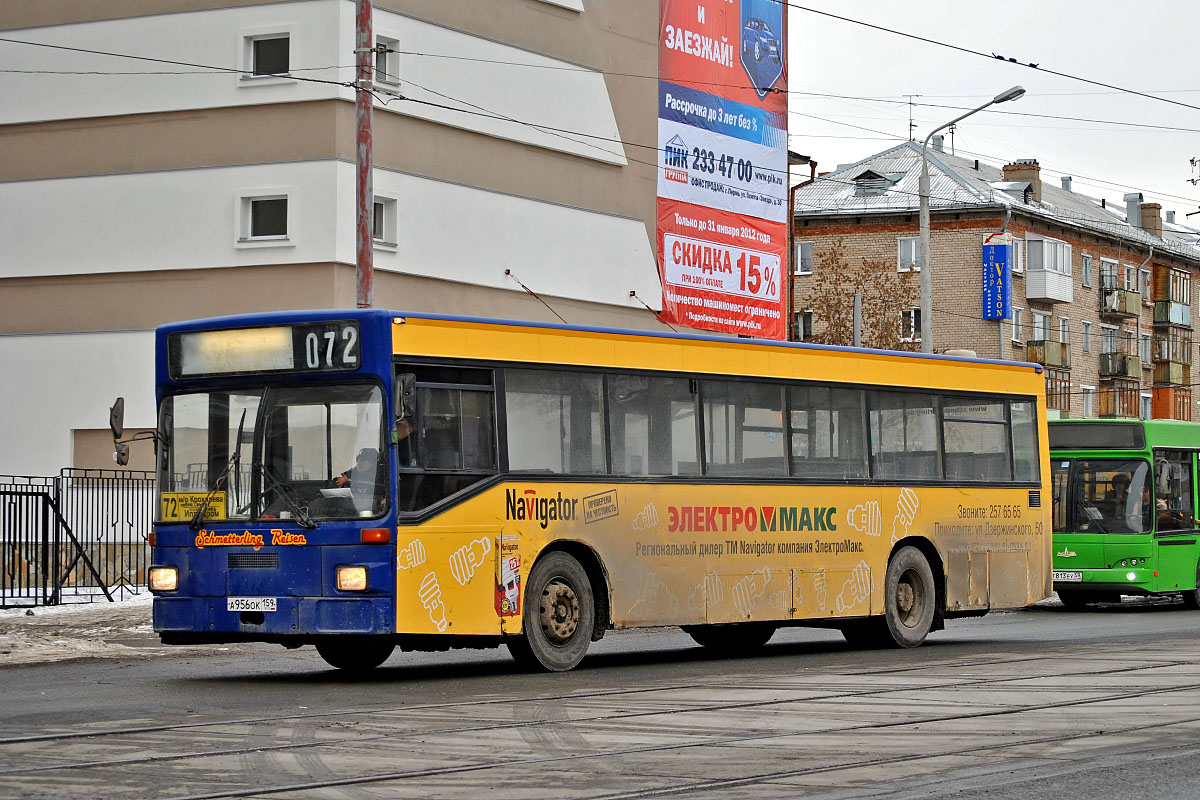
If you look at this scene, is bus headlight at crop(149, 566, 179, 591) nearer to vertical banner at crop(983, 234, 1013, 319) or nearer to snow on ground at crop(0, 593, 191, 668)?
snow on ground at crop(0, 593, 191, 668)

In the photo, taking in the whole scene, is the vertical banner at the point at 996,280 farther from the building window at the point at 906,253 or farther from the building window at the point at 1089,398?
the building window at the point at 1089,398

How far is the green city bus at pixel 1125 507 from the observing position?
27.8 meters

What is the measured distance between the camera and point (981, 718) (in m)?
11.7

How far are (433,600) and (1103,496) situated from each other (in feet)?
53.7

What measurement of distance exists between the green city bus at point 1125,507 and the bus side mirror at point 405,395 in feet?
53.7

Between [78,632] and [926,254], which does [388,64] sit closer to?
[926,254]

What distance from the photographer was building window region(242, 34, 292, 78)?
32469 mm

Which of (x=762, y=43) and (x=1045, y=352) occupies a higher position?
(x=762, y=43)

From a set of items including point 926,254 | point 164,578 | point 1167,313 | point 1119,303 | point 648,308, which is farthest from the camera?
point 1167,313

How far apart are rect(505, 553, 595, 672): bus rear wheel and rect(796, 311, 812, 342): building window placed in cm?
5495

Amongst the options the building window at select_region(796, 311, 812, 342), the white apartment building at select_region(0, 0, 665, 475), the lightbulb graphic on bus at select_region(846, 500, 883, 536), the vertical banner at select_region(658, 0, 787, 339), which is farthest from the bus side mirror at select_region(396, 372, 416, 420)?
the building window at select_region(796, 311, 812, 342)

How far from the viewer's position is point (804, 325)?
234 ft

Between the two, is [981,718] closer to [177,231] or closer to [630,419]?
[630,419]

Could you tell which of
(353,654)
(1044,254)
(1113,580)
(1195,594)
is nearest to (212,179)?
(1113,580)
